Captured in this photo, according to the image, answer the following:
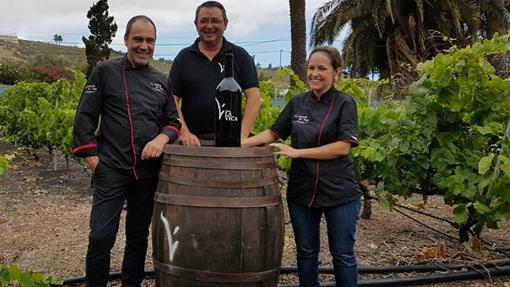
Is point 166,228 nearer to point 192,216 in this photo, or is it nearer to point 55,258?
point 192,216

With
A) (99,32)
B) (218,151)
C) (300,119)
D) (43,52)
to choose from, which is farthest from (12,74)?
(218,151)

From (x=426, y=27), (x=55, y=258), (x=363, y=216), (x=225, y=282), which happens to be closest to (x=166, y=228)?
(x=225, y=282)

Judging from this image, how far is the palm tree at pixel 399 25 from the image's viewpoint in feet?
71.4

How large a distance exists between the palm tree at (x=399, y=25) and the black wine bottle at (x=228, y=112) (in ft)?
62.5

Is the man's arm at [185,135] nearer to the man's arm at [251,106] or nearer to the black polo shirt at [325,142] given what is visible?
the man's arm at [251,106]

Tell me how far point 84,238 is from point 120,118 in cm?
238

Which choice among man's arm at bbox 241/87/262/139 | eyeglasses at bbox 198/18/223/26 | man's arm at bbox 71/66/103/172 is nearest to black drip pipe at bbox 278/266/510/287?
man's arm at bbox 241/87/262/139

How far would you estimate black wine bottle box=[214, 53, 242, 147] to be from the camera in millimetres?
2865

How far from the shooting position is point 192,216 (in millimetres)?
2621

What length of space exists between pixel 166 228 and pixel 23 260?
2.35 m

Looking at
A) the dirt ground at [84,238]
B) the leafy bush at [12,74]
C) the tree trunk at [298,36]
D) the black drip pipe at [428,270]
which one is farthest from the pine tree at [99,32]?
the black drip pipe at [428,270]

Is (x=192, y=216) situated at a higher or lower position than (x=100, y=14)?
lower

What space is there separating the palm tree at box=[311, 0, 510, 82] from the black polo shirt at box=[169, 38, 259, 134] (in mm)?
18596

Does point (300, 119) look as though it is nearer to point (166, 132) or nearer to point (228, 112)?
point (228, 112)
